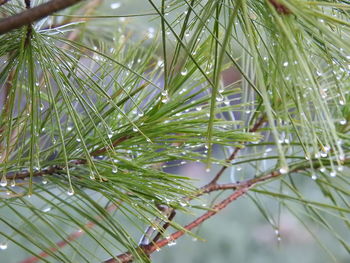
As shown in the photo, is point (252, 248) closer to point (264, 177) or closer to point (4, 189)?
point (264, 177)

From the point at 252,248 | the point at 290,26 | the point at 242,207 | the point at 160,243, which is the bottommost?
the point at 160,243

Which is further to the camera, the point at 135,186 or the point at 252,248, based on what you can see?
the point at 252,248

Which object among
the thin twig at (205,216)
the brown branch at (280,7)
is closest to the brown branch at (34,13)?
the brown branch at (280,7)

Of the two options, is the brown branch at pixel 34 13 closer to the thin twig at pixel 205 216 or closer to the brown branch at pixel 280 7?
the brown branch at pixel 280 7

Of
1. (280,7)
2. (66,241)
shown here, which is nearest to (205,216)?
(66,241)

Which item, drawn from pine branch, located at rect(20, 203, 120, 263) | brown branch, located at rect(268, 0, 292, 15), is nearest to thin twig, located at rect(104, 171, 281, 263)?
pine branch, located at rect(20, 203, 120, 263)

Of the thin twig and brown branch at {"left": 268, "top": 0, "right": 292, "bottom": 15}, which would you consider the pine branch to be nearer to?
the thin twig

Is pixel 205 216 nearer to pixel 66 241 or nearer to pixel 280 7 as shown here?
pixel 66 241

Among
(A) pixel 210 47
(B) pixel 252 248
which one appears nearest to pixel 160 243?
(A) pixel 210 47
